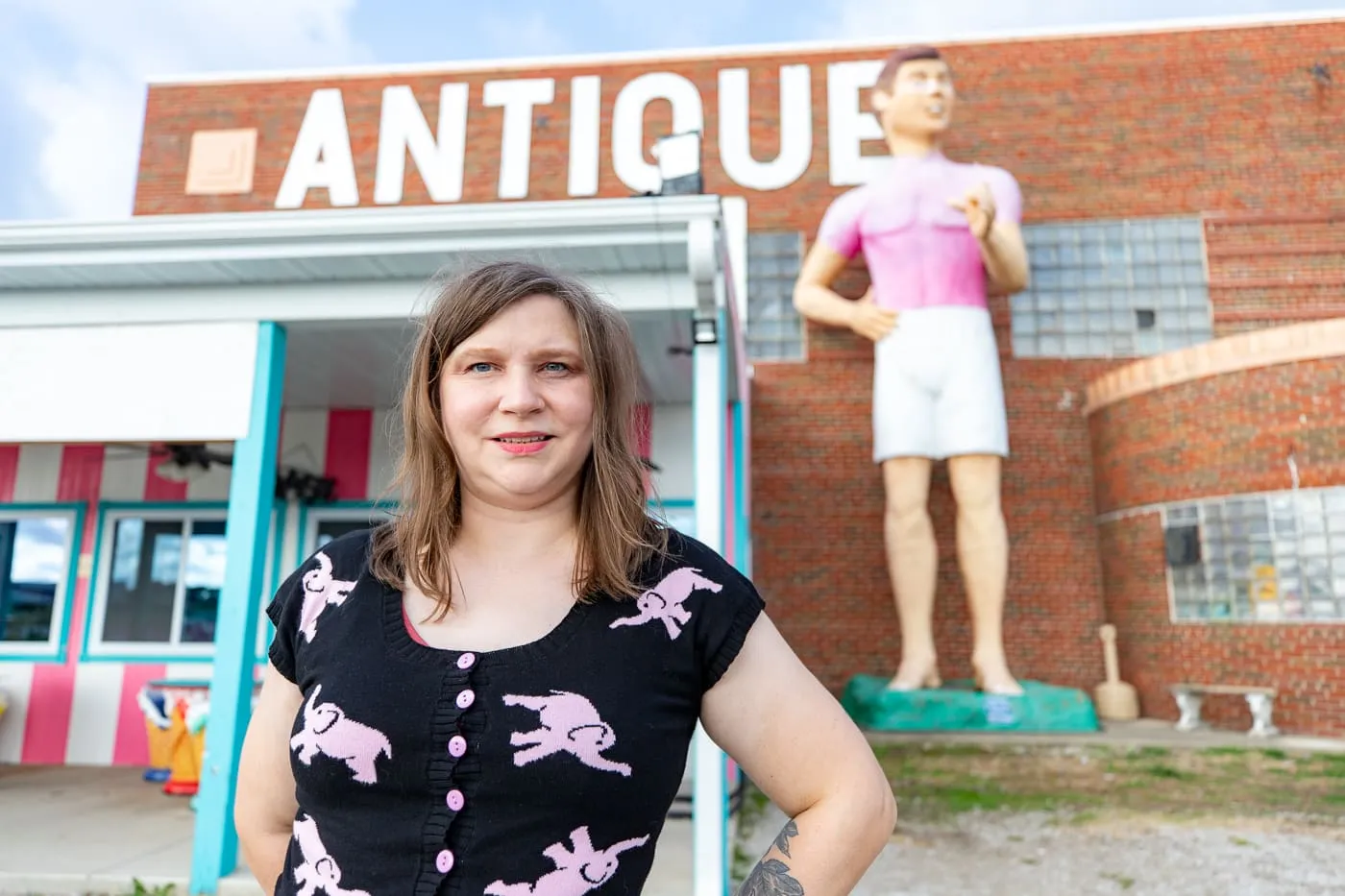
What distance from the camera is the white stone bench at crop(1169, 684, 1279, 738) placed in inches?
265

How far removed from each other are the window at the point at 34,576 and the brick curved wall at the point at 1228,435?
863cm

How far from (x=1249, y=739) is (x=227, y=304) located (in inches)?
284

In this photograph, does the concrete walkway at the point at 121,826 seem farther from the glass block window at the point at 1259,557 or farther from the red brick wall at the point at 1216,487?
the glass block window at the point at 1259,557

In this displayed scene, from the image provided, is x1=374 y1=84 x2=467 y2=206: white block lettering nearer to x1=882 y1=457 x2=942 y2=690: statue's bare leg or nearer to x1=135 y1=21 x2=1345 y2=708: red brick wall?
x1=135 y1=21 x2=1345 y2=708: red brick wall

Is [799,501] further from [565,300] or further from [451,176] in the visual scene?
[565,300]

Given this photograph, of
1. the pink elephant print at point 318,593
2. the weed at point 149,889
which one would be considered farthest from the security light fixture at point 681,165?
the weed at point 149,889

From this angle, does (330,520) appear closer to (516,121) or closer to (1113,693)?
(516,121)

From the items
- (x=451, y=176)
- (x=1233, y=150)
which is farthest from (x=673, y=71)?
(x=1233, y=150)

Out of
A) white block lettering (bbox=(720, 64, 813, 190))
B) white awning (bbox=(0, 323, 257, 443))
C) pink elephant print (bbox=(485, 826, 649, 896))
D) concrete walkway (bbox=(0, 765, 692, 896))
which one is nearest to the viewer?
pink elephant print (bbox=(485, 826, 649, 896))

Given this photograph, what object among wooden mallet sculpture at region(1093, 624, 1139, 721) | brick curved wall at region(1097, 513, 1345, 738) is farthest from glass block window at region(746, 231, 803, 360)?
wooden mallet sculpture at region(1093, 624, 1139, 721)

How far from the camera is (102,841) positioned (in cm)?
445

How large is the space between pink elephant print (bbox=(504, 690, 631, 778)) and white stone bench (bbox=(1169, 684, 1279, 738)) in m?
7.37

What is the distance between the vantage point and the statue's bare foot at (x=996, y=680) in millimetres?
7223

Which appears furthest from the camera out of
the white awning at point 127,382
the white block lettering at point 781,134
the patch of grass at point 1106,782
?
the white block lettering at point 781,134
